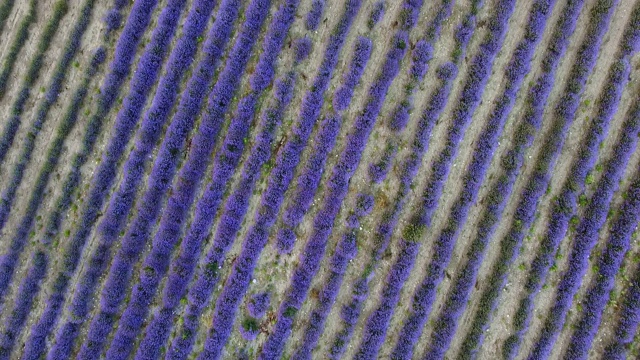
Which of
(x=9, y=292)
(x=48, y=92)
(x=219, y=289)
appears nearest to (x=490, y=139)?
(x=219, y=289)

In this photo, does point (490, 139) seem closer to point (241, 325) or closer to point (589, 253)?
point (589, 253)

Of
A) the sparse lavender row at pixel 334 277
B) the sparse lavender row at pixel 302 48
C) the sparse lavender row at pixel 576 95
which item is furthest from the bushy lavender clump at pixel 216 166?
the sparse lavender row at pixel 576 95

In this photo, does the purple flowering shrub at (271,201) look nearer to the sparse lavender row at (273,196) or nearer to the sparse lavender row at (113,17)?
the sparse lavender row at (273,196)

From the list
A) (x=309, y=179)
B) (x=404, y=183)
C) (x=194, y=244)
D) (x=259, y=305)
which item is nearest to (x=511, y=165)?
(x=404, y=183)

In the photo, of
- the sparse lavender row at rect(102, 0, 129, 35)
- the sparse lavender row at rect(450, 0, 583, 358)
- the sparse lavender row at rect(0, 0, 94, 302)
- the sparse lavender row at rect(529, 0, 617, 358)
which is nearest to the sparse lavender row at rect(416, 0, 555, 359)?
the sparse lavender row at rect(450, 0, 583, 358)

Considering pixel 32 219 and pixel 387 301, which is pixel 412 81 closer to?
pixel 387 301
